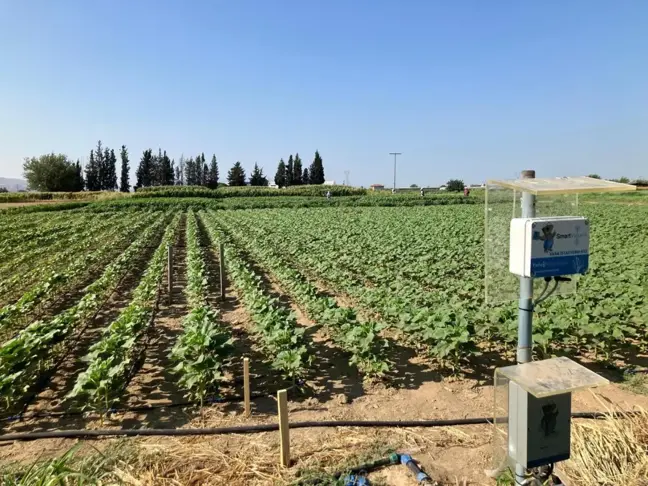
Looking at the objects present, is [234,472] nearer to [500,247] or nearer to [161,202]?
[500,247]

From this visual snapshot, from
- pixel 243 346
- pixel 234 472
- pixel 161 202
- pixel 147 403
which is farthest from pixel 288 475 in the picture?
pixel 161 202

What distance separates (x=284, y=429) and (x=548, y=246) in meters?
2.41

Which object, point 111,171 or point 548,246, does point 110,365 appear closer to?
point 548,246

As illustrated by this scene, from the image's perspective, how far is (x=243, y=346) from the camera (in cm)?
709

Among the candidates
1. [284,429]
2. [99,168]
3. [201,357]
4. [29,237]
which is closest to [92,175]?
[99,168]

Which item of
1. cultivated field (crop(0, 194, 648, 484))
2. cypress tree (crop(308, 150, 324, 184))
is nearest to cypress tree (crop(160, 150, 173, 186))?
cypress tree (crop(308, 150, 324, 184))

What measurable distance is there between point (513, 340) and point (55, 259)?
14.4 metres

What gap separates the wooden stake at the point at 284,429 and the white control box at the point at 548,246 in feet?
6.68

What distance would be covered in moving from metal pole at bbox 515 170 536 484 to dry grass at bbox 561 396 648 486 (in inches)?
25.3

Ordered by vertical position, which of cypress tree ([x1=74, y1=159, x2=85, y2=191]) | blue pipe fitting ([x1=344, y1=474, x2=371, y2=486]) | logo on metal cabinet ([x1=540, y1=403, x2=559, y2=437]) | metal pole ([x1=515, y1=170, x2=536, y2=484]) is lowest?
blue pipe fitting ([x1=344, y1=474, x2=371, y2=486])

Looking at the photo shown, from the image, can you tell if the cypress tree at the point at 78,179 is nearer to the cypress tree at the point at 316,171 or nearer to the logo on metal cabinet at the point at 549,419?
the cypress tree at the point at 316,171

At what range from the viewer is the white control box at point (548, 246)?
2871 millimetres

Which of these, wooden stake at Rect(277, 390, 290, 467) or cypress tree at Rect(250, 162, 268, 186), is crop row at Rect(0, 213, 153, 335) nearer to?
wooden stake at Rect(277, 390, 290, 467)

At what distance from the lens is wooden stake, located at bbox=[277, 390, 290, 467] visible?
11.9 ft
